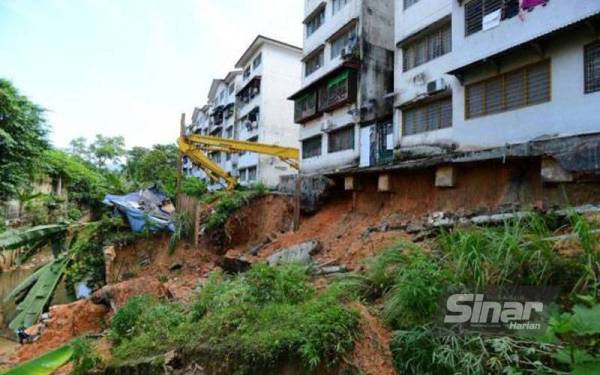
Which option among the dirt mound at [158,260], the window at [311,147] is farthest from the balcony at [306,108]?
the dirt mound at [158,260]

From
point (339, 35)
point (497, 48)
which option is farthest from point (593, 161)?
point (339, 35)

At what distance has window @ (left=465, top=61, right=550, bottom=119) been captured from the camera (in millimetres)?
8219

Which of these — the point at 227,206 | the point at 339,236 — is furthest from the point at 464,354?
the point at 227,206

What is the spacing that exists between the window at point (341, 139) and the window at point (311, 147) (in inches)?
38.5

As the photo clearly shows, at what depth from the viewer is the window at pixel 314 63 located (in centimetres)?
1933

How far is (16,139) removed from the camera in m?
15.9

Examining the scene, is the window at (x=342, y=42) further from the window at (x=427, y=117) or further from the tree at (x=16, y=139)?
the tree at (x=16, y=139)

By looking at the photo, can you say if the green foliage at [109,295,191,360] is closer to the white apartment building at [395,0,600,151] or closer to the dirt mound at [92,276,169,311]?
the dirt mound at [92,276,169,311]

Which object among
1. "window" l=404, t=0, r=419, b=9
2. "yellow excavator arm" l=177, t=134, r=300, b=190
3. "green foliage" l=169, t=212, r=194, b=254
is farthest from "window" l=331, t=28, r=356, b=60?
"green foliage" l=169, t=212, r=194, b=254

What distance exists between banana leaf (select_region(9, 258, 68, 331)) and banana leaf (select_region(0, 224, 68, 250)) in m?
0.96

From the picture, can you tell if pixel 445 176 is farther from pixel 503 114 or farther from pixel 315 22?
pixel 315 22

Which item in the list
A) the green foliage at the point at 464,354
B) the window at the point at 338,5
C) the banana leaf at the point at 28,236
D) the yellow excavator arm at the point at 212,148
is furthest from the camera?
the window at the point at 338,5

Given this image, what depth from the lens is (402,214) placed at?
8.50 metres

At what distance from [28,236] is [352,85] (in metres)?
13.9
